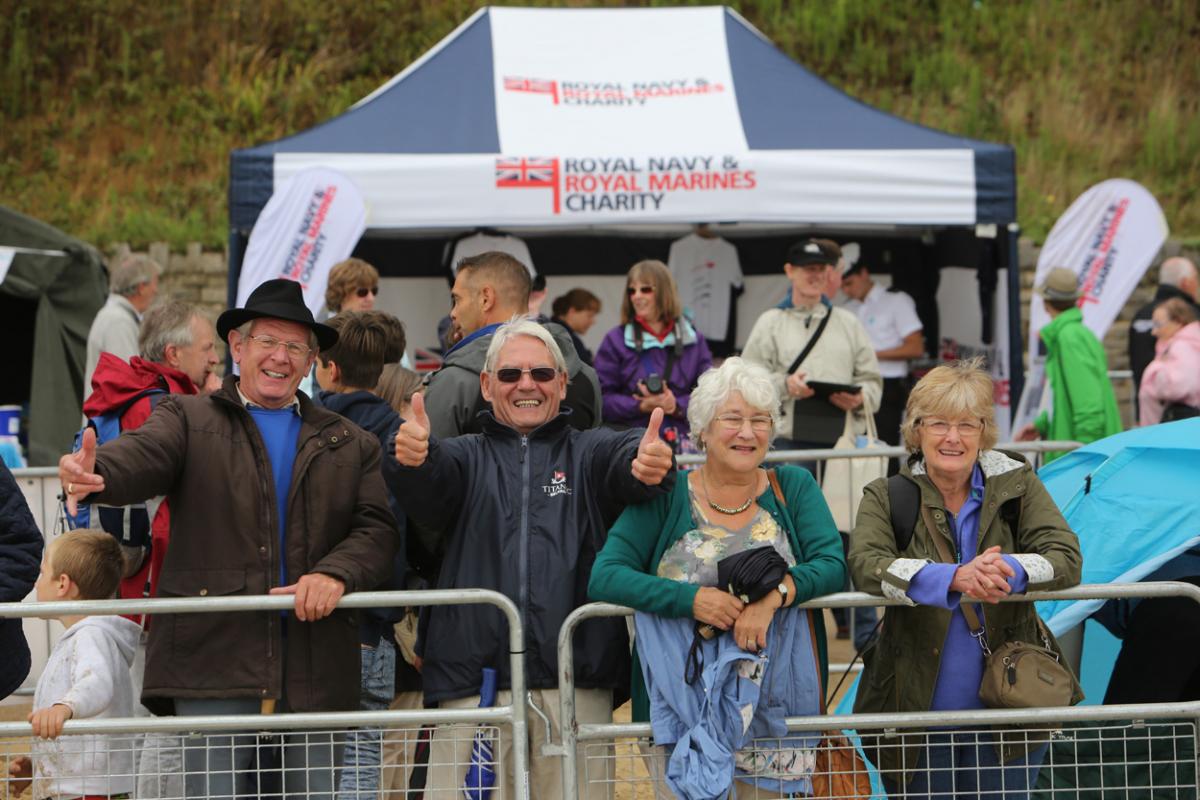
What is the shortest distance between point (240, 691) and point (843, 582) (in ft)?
5.40

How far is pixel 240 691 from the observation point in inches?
156

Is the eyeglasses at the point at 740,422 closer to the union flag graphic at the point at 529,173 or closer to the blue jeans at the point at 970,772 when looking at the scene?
the blue jeans at the point at 970,772

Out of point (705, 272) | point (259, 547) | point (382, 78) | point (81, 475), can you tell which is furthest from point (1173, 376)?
point (382, 78)

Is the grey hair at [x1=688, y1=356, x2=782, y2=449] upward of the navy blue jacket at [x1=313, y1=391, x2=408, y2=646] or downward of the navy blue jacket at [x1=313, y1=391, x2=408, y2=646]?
upward

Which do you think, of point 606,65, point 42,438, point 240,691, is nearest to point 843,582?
point 240,691

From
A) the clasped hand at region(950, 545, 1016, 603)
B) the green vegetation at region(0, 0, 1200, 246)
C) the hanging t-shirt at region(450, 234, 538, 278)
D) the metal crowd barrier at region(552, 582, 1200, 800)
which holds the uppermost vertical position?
the green vegetation at region(0, 0, 1200, 246)

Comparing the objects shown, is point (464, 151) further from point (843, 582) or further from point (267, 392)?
point (843, 582)

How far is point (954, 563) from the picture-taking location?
4.03 m

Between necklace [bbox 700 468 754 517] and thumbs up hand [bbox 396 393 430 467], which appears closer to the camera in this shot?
thumbs up hand [bbox 396 393 430 467]

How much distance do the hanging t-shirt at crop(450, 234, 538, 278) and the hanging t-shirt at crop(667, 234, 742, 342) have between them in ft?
3.74

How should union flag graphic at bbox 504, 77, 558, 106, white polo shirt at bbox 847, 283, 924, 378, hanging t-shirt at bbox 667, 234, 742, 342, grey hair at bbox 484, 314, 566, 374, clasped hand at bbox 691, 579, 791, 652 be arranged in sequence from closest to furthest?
clasped hand at bbox 691, 579, 791, 652, grey hair at bbox 484, 314, 566, 374, union flag graphic at bbox 504, 77, 558, 106, white polo shirt at bbox 847, 283, 924, 378, hanging t-shirt at bbox 667, 234, 742, 342

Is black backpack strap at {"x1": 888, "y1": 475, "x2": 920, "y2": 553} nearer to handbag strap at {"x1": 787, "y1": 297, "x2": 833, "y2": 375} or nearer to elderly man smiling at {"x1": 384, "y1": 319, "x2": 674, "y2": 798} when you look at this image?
elderly man smiling at {"x1": 384, "y1": 319, "x2": 674, "y2": 798}

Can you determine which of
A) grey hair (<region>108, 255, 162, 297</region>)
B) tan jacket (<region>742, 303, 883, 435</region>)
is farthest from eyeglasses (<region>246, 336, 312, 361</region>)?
grey hair (<region>108, 255, 162, 297</region>)

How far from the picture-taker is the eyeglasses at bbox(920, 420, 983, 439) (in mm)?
4098
